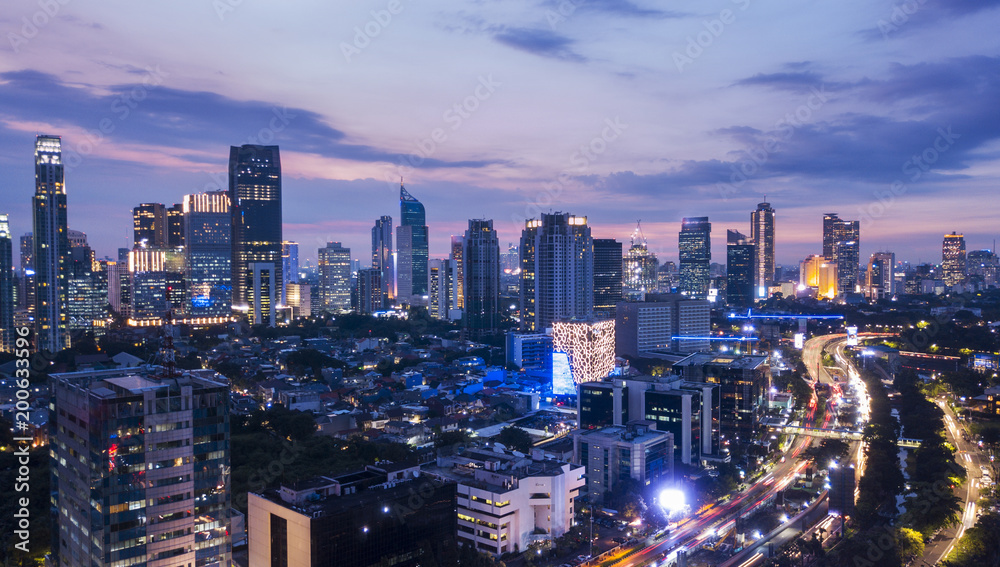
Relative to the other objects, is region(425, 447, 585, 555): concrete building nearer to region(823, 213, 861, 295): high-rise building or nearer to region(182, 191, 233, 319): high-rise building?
region(182, 191, 233, 319): high-rise building

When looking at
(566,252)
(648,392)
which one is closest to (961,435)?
(648,392)

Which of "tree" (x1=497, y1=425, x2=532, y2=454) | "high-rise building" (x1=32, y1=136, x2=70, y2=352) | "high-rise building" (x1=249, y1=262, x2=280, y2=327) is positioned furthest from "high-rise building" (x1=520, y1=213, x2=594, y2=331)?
"high-rise building" (x1=32, y1=136, x2=70, y2=352)

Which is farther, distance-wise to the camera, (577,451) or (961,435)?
(961,435)

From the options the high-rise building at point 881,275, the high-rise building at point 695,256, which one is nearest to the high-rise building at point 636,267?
the high-rise building at point 695,256

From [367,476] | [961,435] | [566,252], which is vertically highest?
[566,252]

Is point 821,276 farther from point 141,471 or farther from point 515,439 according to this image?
point 141,471

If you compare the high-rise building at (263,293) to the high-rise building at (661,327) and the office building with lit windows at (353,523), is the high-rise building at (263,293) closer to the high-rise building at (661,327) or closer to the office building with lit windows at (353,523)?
the high-rise building at (661,327)

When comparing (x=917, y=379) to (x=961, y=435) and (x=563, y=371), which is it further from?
(x=563, y=371)
